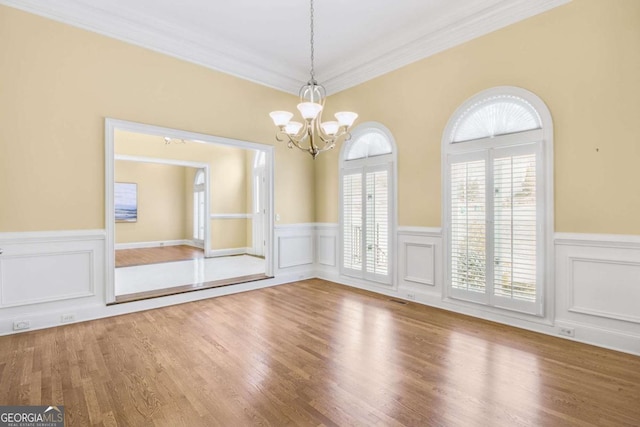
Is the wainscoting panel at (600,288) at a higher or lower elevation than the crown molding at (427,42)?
lower

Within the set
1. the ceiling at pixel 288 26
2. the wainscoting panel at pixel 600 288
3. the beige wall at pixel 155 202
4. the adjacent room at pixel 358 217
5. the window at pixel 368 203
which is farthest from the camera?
the beige wall at pixel 155 202

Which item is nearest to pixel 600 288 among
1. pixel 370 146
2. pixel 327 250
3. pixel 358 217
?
pixel 358 217

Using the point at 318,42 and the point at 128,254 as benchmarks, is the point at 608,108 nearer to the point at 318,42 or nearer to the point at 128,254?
Result: the point at 318,42

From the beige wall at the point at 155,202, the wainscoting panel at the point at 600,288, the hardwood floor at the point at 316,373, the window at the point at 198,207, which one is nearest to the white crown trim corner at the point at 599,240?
the wainscoting panel at the point at 600,288

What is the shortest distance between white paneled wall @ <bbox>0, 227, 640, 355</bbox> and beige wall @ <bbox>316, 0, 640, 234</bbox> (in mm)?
309

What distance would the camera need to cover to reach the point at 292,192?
5988mm

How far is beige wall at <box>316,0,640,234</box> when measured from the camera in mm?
2973

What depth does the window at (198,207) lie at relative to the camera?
10.6 m

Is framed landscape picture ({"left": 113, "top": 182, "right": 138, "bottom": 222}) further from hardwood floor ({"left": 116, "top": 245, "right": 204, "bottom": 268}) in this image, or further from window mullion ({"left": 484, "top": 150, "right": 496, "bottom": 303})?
window mullion ({"left": 484, "top": 150, "right": 496, "bottom": 303})

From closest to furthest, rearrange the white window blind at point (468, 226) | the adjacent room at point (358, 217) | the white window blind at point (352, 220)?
the adjacent room at point (358, 217)
the white window blind at point (468, 226)
the white window blind at point (352, 220)

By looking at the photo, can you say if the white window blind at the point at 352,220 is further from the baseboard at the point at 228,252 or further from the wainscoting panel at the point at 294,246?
the baseboard at the point at 228,252

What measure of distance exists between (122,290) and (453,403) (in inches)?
189

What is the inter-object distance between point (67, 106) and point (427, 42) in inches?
181

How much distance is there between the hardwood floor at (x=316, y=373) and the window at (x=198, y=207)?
696 centimetres
